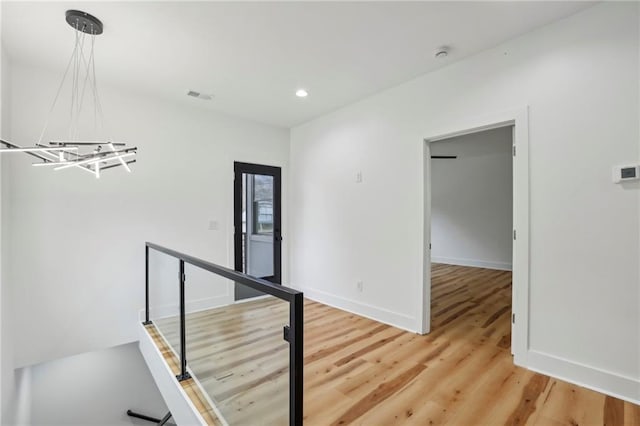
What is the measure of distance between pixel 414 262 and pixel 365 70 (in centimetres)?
225

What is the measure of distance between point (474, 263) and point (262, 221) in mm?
5535

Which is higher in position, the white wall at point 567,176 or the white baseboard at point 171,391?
the white wall at point 567,176

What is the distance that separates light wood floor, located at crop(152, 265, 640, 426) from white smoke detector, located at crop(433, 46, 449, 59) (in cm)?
277

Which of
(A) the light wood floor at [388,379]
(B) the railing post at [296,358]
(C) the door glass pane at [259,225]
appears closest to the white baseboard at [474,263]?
(A) the light wood floor at [388,379]

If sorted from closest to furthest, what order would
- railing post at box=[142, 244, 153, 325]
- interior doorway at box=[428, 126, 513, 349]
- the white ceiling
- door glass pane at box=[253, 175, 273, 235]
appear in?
the white ceiling → railing post at box=[142, 244, 153, 325] → door glass pane at box=[253, 175, 273, 235] → interior doorway at box=[428, 126, 513, 349]

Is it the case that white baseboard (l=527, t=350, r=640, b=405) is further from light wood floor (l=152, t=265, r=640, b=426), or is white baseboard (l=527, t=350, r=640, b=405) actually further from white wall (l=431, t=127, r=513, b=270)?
white wall (l=431, t=127, r=513, b=270)

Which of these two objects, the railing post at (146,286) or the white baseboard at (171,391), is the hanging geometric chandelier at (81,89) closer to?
the railing post at (146,286)

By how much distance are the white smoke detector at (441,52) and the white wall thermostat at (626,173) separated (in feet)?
5.55

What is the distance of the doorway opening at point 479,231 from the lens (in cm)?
256

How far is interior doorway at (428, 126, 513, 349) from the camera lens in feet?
18.9

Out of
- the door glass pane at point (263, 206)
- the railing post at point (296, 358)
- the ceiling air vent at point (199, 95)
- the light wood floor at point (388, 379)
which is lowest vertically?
the light wood floor at point (388, 379)

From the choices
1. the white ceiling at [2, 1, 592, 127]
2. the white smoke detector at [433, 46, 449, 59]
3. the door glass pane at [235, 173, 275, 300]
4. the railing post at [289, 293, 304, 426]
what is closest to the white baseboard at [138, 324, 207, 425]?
the railing post at [289, 293, 304, 426]

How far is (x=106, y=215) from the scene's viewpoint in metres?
3.49

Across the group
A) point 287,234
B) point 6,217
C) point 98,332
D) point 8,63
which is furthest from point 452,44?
point 98,332
